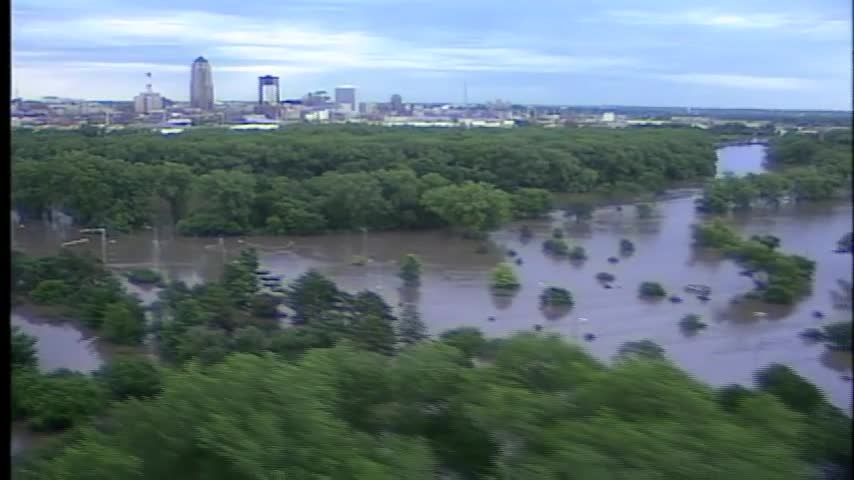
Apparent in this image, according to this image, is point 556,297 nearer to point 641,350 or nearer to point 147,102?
point 641,350

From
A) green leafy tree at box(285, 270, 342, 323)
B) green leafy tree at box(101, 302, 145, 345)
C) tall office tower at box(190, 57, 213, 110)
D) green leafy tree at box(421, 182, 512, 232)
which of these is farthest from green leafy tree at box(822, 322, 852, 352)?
tall office tower at box(190, 57, 213, 110)

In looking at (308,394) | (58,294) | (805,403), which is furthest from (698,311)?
(58,294)

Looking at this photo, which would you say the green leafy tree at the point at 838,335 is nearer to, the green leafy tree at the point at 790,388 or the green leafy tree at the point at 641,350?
the green leafy tree at the point at 790,388

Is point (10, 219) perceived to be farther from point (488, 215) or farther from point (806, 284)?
point (806, 284)

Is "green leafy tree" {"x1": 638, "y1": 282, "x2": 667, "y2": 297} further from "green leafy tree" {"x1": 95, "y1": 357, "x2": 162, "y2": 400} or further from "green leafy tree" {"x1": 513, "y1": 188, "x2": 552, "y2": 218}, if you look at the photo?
"green leafy tree" {"x1": 95, "y1": 357, "x2": 162, "y2": 400}

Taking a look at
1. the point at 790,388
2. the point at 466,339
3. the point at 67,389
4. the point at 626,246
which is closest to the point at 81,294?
the point at 67,389
